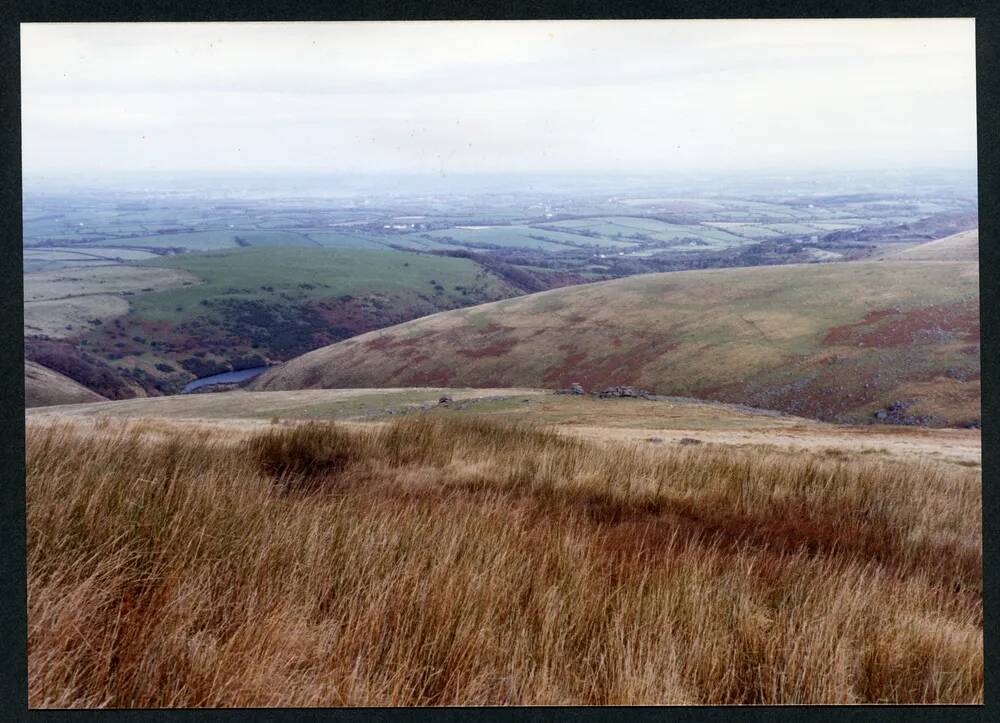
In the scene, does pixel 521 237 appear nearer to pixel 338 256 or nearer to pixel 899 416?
pixel 338 256

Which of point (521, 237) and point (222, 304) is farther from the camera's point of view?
point (521, 237)

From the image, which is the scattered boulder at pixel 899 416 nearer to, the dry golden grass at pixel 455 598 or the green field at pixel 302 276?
the dry golden grass at pixel 455 598

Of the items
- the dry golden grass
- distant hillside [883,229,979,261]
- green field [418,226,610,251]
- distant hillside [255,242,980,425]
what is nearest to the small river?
distant hillside [255,242,980,425]

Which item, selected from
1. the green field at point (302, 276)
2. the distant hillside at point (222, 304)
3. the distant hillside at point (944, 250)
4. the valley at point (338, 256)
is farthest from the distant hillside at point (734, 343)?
the green field at point (302, 276)

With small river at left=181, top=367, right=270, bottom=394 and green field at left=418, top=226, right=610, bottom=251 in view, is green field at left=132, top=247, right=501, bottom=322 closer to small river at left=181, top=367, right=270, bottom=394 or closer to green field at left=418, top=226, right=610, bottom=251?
small river at left=181, top=367, right=270, bottom=394

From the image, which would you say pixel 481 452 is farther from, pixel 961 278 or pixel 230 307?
pixel 230 307

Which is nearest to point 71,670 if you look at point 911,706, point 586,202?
point 911,706

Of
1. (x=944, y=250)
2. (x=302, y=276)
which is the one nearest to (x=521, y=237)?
(x=302, y=276)
